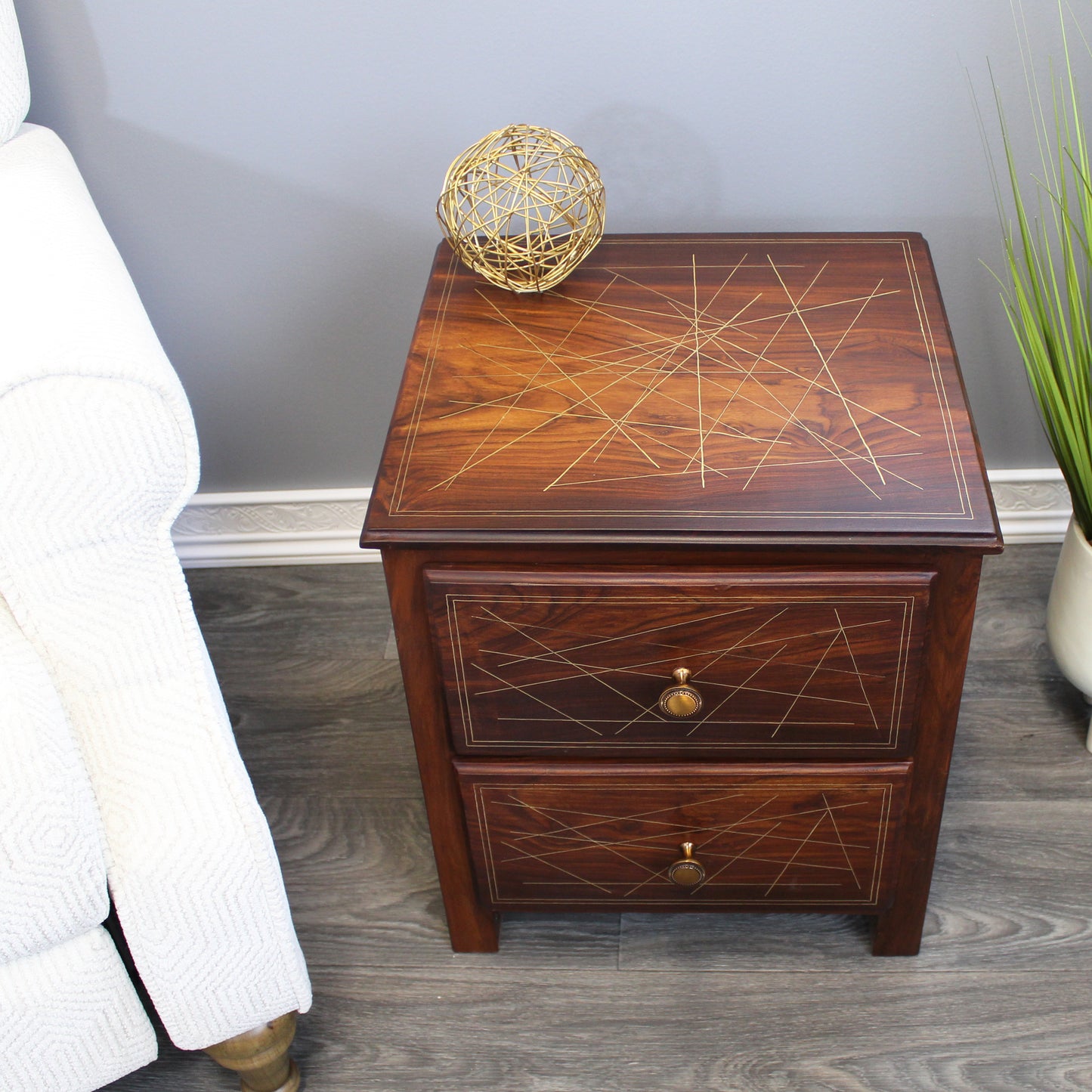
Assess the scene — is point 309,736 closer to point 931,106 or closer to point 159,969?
point 159,969

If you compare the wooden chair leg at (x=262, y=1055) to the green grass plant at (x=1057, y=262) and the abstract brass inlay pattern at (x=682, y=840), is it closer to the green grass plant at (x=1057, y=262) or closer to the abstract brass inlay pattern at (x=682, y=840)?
the abstract brass inlay pattern at (x=682, y=840)

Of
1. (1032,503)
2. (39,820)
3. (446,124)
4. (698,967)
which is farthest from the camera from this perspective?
(1032,503)

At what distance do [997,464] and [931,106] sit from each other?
469 millimetres

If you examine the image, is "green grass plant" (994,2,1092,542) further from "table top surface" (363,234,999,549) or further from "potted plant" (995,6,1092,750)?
"table top surface" (363,234,999,549)

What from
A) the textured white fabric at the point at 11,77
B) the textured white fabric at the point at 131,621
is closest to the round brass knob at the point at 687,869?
the textured white fabric at the point at 131,621

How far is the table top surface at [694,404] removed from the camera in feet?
2.82

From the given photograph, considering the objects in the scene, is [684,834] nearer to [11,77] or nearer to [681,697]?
[681,697]

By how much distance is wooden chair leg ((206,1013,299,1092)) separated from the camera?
996 millimetres

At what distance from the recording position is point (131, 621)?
86 cm

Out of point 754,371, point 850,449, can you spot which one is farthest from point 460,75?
point 850,449

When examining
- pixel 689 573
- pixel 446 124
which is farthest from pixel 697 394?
pixel 446 124

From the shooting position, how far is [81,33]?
4.00 ft

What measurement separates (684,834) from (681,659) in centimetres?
20

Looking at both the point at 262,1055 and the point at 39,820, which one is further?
the point at 262,1055
